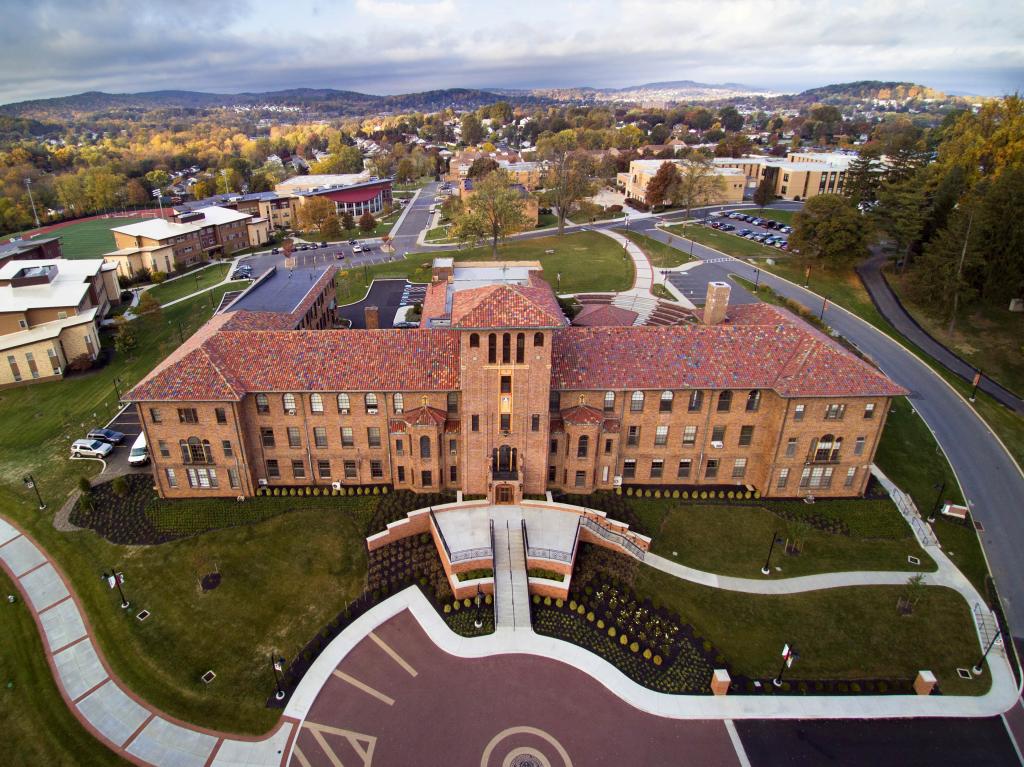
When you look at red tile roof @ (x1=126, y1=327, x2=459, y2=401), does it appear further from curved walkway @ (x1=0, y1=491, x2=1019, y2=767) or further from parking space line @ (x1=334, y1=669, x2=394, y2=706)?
parking space line @ (x1=334, y1=669, x2=394, y2=706)

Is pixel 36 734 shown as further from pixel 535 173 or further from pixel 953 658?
pixel 535 173

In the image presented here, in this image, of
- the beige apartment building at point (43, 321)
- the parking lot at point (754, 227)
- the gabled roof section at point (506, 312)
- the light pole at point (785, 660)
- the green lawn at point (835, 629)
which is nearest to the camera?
the light pole at point (785, 660)

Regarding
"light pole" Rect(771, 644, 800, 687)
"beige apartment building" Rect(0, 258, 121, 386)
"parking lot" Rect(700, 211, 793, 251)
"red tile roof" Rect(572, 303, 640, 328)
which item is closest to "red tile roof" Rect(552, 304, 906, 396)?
→ "red tile roof" Rect(572, 303, 640, 328)

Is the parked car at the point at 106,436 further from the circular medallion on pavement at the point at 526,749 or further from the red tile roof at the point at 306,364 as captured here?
the circular medallion on pavement at the point at 526,749

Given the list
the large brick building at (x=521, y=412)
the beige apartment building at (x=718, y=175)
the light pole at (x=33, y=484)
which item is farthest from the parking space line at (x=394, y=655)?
the beige apartment building at (x=718, y=175)

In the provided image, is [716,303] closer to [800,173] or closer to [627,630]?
[627,630]
